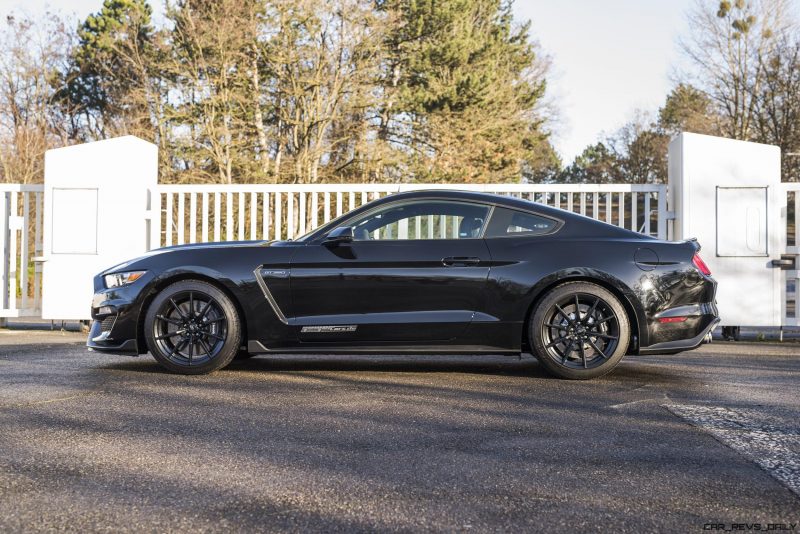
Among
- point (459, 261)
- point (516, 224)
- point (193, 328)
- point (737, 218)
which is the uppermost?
point (737, 218)

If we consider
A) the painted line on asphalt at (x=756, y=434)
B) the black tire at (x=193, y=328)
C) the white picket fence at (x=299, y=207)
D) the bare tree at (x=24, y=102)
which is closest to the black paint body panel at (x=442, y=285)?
the black tire at (x=193, y=328)

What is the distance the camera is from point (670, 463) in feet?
11.6

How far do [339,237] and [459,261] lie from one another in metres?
0.92

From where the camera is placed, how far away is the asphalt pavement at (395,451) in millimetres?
2816

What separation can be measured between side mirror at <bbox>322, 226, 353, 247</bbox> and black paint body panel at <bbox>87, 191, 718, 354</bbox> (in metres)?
0.05

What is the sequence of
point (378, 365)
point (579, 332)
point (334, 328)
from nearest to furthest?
1. point (579, 332)
2. point (334, 328)
3. point (378, 365)

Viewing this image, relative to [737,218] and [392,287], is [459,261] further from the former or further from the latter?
[737,218]

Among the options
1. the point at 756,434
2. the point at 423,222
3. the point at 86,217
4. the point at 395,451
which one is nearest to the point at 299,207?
the point at 86,217

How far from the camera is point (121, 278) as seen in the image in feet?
21.3

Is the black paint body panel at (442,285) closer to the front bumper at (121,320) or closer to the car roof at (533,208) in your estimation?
the car roof at (533,208)

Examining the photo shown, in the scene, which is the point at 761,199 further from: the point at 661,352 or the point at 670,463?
the point at 670,463

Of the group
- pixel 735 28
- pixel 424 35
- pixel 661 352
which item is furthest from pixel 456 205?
pixel 735 28

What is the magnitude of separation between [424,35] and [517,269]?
83.2ft

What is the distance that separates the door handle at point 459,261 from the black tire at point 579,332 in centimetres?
58
